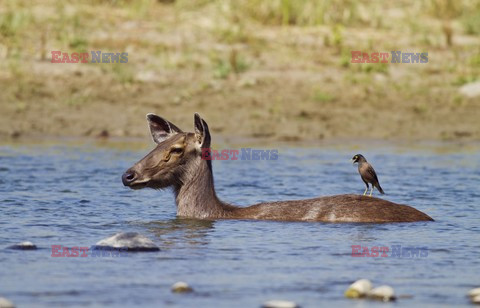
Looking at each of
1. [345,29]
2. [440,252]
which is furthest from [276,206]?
[345,29]

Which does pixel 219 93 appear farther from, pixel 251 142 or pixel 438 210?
pixel 438 210

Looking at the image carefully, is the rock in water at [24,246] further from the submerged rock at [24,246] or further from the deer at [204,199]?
the deer at [204,199]

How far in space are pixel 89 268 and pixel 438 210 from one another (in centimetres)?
483

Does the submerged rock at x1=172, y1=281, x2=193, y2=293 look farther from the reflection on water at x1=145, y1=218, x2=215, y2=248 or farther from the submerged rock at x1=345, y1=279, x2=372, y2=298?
the reflection on water at x1=145, y1=218, x2=215, y2=248

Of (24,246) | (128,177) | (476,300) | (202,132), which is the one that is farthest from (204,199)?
(476,300)

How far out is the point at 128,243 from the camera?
9.09 metres

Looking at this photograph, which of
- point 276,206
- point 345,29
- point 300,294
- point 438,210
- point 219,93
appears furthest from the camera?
point 345,29

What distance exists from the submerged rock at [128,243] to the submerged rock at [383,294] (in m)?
2.31

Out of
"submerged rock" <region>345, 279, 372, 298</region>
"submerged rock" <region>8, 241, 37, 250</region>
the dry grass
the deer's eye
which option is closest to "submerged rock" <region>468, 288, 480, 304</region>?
"submerged rock" <region>345, 279, 372, 298</region>

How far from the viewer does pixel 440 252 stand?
30.9ft

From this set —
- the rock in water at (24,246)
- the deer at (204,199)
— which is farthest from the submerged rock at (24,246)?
the deer at (204,199)

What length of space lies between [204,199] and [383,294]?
3902 millimetres

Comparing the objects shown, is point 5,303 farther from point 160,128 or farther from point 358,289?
point 160,128

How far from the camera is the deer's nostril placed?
10703mm
